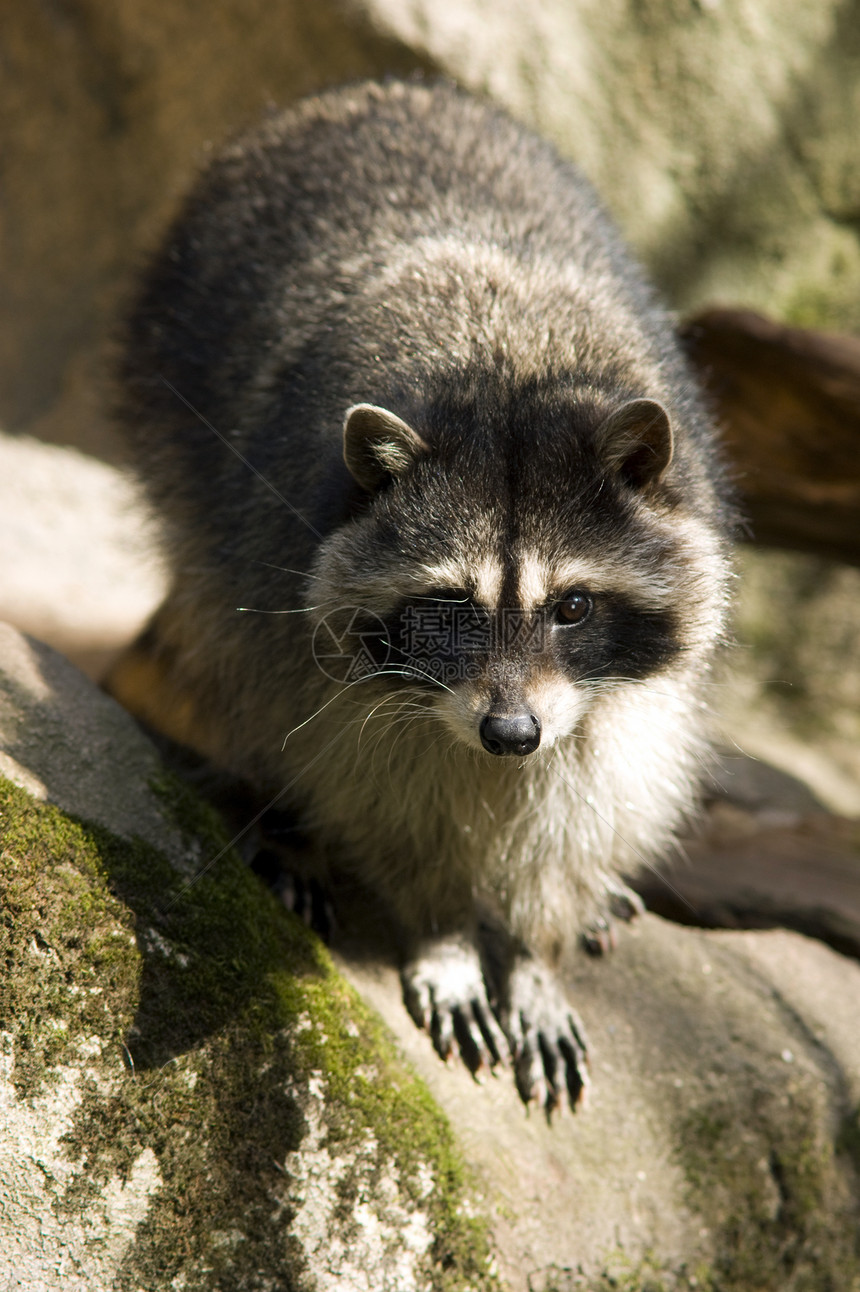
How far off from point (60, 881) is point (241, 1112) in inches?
23.3

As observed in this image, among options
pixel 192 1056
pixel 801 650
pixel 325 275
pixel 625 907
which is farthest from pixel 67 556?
pixel 192 1056

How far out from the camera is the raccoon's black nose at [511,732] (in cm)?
222

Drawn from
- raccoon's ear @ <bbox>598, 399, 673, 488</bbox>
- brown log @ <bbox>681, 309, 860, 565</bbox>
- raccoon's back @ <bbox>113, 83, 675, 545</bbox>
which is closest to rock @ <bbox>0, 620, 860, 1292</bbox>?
raccoon's back @ <bbox>113, 83, 675, 545</bbox>

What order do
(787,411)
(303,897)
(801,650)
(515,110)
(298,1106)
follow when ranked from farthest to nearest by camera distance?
(801,650) → (515,110) → (787,411) → (303,897) → (298,1106)

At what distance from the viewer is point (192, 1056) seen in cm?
227

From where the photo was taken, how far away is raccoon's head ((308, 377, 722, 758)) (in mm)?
2340

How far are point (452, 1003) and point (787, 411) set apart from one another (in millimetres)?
2824

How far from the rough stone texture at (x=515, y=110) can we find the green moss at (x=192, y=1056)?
13.9 feet

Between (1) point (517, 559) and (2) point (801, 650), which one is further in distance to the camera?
(2) point (801, 650)

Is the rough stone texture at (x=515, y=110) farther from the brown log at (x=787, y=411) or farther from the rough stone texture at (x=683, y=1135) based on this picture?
the rough stone texture at (x=683, y=1135)

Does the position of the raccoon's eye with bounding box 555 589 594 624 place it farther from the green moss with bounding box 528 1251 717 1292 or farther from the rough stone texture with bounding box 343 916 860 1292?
the green moss with bounding box 528 1251 717 1292

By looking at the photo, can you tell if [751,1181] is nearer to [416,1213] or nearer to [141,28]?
[416,1213]

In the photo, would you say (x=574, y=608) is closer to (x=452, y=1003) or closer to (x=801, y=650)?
(x=452, y=1003)

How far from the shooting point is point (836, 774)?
20.4ft
